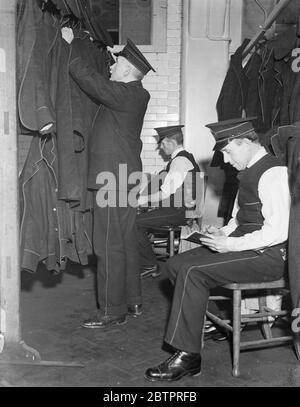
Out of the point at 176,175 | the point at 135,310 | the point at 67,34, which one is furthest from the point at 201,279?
the point at 176,175

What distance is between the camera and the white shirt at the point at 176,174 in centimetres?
505

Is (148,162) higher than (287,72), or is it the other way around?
(287,72)

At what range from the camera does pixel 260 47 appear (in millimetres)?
5000

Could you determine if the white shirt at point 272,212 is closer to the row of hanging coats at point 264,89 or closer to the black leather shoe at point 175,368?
the black leather shoe at point 175,368

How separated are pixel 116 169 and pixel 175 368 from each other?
58.7 inches

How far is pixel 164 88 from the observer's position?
262 inches

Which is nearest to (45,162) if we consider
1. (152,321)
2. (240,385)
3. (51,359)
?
(51,359)

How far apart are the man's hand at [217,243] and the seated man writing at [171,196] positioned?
192 centimetres

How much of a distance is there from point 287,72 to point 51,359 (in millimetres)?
3170

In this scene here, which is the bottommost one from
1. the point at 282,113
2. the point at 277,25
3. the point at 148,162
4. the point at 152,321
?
the point at 152,321

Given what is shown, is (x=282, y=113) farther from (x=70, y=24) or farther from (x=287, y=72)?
(x=70, y=24)

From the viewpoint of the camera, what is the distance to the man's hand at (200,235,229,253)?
118 inches
